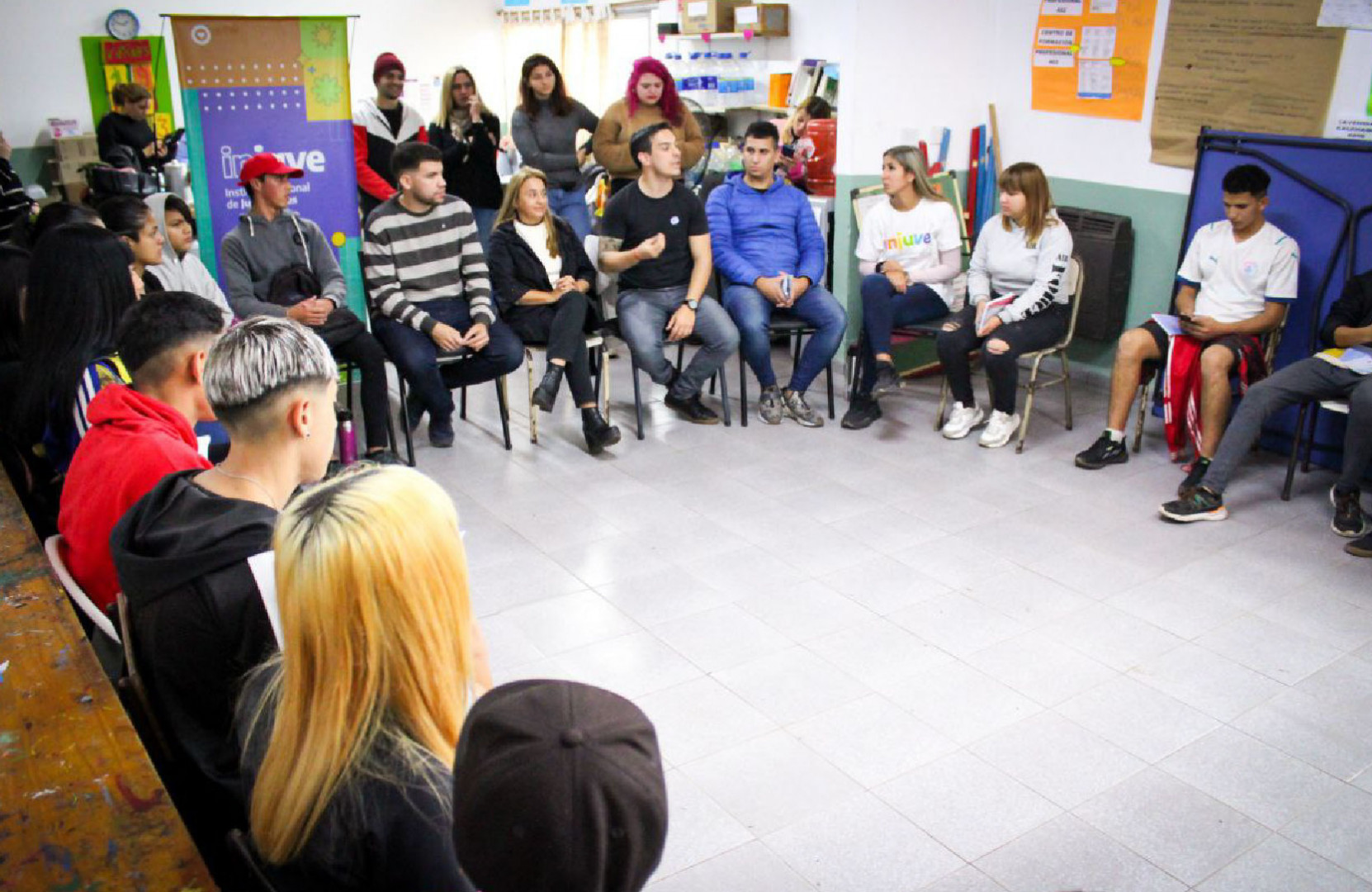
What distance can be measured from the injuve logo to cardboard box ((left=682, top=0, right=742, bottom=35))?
2.88 m

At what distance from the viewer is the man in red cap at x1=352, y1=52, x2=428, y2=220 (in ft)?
18.3

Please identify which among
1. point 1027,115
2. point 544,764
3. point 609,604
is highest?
point 1027,115

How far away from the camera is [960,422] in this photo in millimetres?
4777

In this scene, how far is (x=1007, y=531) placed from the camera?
3.82 meters

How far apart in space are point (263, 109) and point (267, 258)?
2.30 feet

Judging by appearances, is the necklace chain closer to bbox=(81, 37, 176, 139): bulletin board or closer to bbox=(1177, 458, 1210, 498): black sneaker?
bbox=(1177, 458, 1210, 498): black sneaker

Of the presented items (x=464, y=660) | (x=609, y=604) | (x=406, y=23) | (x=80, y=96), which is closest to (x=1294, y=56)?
(x=609, y=604)

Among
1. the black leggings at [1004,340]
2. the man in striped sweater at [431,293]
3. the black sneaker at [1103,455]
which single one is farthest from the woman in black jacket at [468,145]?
the black sneaker at [1103,455]

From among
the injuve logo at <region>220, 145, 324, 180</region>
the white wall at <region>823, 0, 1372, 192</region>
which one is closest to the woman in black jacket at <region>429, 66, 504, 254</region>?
the injuve logo at <region>220, 145, 324, 180</region>

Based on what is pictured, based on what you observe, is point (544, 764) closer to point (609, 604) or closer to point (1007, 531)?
point (609, 604)

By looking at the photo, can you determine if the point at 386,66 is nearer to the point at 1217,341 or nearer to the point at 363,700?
the point at 1217,341

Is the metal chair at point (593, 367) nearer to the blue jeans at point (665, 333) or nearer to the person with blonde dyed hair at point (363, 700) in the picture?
the blue jeans at point (665, 333)

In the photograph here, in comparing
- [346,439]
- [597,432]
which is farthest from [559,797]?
[597,432]

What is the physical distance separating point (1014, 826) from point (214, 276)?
3935 millimetres
